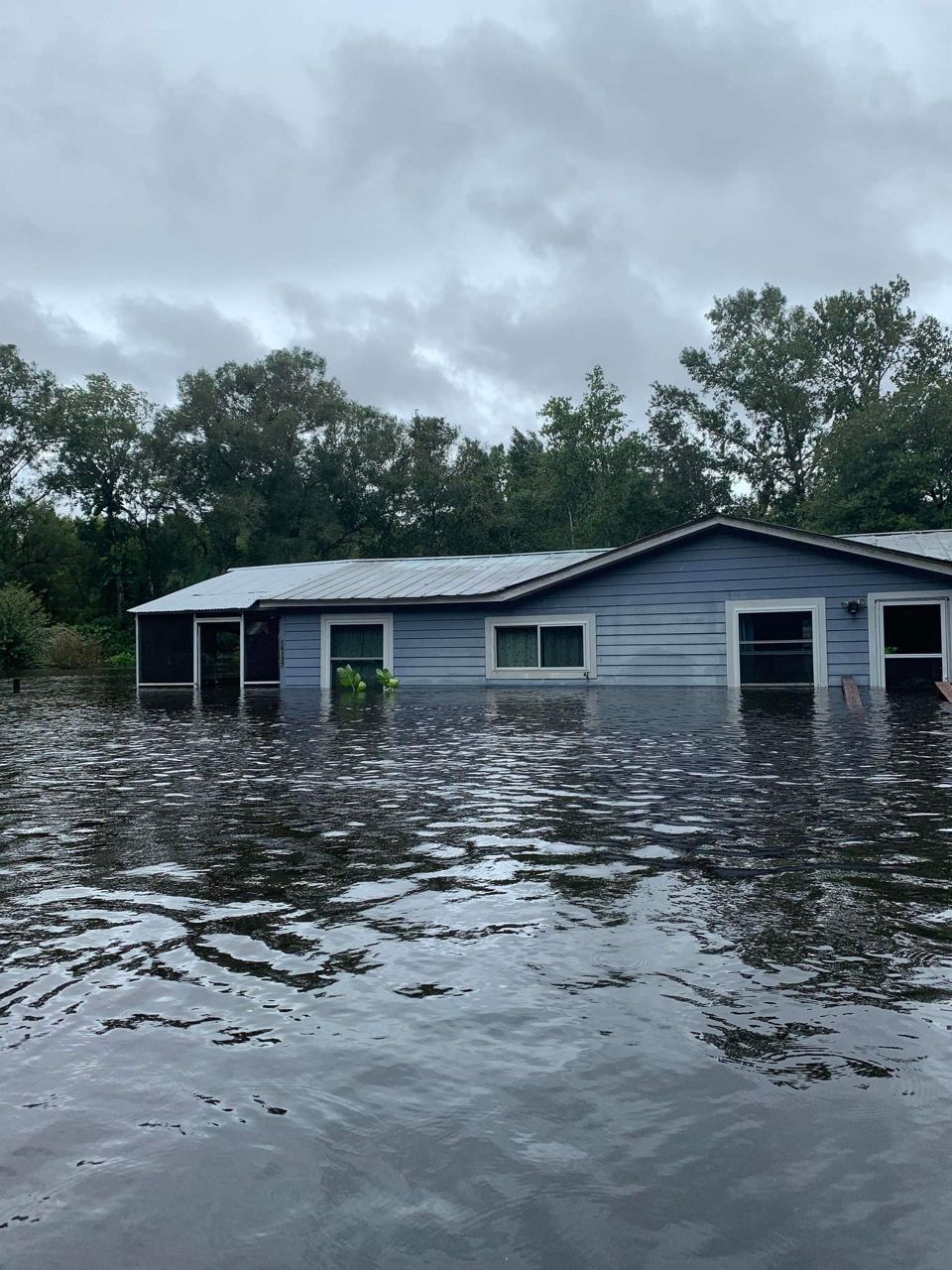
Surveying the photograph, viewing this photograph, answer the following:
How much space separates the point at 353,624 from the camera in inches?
1163

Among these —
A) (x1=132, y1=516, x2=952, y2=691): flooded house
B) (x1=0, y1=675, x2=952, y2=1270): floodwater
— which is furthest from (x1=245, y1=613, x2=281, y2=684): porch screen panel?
(x1=0, y1=675, x2=952, y2=1270): floodwater

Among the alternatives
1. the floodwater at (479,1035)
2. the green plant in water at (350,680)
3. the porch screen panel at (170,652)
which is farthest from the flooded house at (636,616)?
the floodwater at (479,1035)

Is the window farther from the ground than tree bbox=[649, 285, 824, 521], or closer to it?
closer to it

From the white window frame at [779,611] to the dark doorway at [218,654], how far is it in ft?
48.5

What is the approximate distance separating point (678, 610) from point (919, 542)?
6.47 m

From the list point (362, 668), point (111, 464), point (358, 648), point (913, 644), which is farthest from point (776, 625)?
point (111, 464)

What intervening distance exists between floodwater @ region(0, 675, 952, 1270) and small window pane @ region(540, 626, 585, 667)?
18159 mm

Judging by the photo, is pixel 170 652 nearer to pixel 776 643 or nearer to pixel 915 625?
pixel 776 643

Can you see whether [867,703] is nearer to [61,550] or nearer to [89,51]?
[89,51]

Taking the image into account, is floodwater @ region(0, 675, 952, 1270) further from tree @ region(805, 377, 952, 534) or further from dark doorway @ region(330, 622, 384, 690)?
tree @ region(805, 377, 952, 534)

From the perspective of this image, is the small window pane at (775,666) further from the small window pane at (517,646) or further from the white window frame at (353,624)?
the white window frame at (353,624)

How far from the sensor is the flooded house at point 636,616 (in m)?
24.2

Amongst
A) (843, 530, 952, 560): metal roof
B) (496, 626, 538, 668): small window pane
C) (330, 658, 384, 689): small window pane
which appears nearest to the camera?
(843, 530, 952, 560): metal roof

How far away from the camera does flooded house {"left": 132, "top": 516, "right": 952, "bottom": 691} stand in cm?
2423
